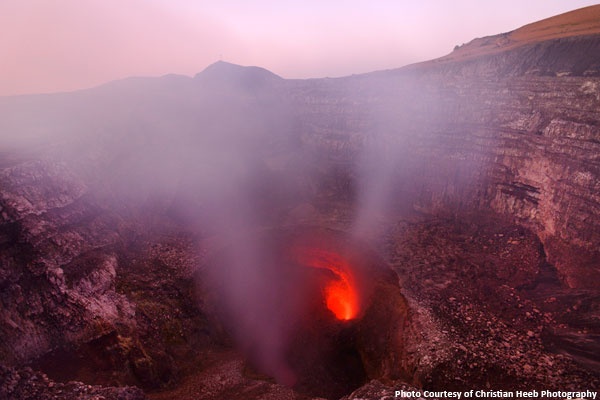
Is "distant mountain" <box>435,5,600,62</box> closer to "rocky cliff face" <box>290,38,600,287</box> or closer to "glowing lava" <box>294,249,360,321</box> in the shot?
"rocky cliff face" <box>290,38,600,287</box>

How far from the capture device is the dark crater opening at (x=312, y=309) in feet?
83.9

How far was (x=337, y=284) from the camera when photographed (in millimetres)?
35688

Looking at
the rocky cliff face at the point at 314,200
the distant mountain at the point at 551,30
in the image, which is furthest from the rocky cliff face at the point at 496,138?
the distant mountain at the point at 551,30

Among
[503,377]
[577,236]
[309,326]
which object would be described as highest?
[577,236]

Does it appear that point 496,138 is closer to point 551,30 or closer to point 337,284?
point 551,30

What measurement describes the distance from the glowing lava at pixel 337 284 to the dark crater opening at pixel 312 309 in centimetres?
10

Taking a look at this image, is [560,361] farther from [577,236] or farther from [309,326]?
[309,326]

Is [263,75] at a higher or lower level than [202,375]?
higher

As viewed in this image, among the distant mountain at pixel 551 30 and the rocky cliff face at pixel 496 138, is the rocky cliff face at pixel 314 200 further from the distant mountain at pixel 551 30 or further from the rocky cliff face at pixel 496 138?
the distant mountain at pixel 551 30

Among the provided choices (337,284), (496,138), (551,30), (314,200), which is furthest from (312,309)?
(551,30)

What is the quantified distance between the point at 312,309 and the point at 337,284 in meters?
4.34

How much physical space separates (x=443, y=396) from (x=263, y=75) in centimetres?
5941

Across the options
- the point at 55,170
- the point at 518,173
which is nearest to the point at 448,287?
the point at 518,173

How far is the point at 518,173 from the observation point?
32.5 metres
